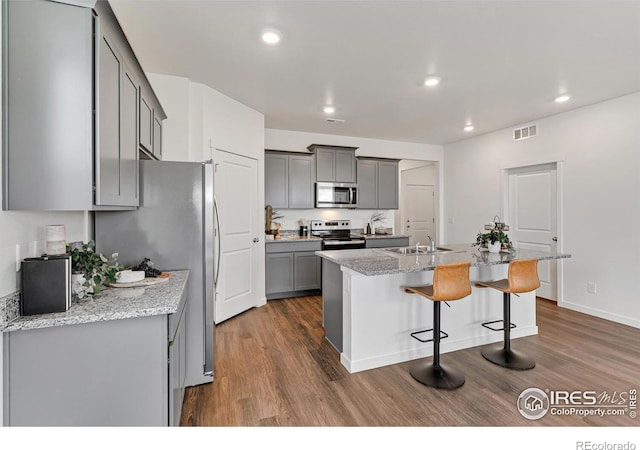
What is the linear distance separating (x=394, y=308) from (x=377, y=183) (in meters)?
3.36

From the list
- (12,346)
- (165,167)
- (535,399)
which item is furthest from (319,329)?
(12,346)

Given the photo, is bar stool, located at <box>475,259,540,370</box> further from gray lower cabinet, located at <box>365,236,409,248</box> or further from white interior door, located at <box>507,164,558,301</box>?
gray lower cabinet, located at <box>365,236,409,248</box>

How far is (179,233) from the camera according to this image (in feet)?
7.53

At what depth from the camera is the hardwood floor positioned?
1.99 metres

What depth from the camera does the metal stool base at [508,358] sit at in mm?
2637

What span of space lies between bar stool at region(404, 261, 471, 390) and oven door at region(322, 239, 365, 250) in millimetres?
2380

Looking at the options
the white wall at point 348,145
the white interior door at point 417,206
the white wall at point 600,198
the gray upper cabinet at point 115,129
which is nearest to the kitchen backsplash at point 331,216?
the white wall at point 348,145

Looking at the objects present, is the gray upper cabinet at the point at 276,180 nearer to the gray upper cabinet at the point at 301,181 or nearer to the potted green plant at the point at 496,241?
the gray upper cabinet at the point at 301,181

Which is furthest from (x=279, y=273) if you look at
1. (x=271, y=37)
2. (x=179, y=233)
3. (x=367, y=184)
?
(x=271, y=37)

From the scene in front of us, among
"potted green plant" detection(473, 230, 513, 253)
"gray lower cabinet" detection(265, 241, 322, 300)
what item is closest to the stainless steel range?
"gray lower cabinet" detection(265, 241, 322, 300)

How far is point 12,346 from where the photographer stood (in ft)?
4.33

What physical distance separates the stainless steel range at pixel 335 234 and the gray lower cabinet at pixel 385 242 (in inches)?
6.9

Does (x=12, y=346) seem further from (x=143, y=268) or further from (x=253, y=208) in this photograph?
(x=253, y=208)

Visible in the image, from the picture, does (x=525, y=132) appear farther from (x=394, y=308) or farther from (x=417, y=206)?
(x=394, y=308)
